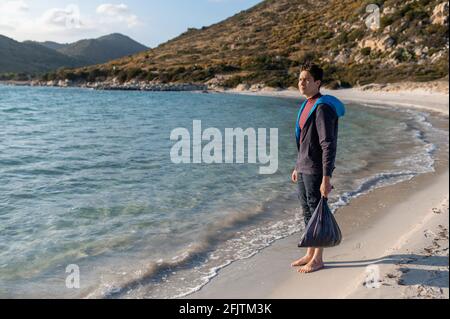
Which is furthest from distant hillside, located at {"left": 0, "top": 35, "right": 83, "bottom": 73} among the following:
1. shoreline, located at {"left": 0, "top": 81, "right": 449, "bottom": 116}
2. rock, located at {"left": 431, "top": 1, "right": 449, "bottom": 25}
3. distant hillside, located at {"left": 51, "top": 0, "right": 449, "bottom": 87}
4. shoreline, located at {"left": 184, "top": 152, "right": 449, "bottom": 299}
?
shoreline, located at {"left": 184, "top": 152, "right": 449, "bottom": 299}

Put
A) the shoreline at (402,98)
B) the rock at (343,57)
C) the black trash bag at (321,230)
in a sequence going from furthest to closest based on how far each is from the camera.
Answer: the rock at (343,57) < the shoreline at (402,98) < the black trash bag at (321,230)

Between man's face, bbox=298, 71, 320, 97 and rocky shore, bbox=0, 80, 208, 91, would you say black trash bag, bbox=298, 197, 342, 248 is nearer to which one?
man's face, bbox=298, 71, 320, 97

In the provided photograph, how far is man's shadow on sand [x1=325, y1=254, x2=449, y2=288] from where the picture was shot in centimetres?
402

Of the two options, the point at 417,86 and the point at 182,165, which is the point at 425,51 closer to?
the point at 417,86

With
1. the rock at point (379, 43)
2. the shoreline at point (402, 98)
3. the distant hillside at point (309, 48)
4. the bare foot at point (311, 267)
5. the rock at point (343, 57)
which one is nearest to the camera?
the bare foot at point (311, 267)

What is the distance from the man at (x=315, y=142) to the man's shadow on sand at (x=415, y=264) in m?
0.43

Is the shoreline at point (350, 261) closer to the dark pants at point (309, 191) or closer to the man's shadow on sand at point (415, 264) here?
the man's shadow on sand at point (415, 264)

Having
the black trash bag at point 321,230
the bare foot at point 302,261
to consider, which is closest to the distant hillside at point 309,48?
the bare foot at point 302,261

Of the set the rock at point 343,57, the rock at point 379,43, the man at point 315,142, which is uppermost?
the rock at point 379,43

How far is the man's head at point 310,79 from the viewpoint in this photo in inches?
172

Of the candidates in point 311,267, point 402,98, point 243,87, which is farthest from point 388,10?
point 311,267

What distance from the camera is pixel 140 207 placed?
772cm
